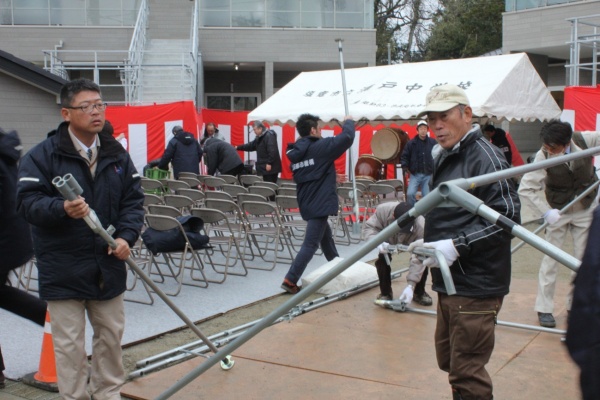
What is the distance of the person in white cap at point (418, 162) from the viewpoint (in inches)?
493

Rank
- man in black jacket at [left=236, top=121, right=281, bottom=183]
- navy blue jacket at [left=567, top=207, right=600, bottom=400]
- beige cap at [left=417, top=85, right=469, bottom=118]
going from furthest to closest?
man in black jacket at [left=236, top=121, right=281, bottom=183] → beige cap at [left=417, top=85, right=469, bottom=118] → navy blue jacket at [left=567, top=207, right=600, bottom=400]

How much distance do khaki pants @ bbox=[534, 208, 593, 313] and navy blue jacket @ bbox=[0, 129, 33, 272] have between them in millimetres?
3995

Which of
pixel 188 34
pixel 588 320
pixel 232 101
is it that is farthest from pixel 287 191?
pixel 232 101

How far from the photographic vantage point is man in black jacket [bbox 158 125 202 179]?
518 inches

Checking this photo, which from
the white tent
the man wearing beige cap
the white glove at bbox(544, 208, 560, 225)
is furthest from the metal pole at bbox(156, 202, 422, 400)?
the white tent

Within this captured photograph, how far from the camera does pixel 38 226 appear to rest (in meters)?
3.60

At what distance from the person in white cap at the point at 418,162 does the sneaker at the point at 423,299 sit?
5820 mm

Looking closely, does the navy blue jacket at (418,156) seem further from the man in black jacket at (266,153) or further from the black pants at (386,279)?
the black pants at (386,279)

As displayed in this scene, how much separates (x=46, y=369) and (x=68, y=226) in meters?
1.42

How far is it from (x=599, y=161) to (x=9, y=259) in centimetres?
973

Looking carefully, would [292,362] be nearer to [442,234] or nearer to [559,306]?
[442,234]

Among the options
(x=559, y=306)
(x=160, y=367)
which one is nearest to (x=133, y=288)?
(x=160, y=367)

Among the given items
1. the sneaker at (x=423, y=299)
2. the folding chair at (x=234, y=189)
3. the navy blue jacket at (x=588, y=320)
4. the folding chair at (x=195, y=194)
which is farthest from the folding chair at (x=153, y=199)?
the navy blue jacket at (x=588, y=320)

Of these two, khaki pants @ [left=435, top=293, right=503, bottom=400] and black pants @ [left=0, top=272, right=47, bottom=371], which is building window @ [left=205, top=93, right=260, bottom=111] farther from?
khaki pants @ [left=435, top=293, right=503, bottom=400]
